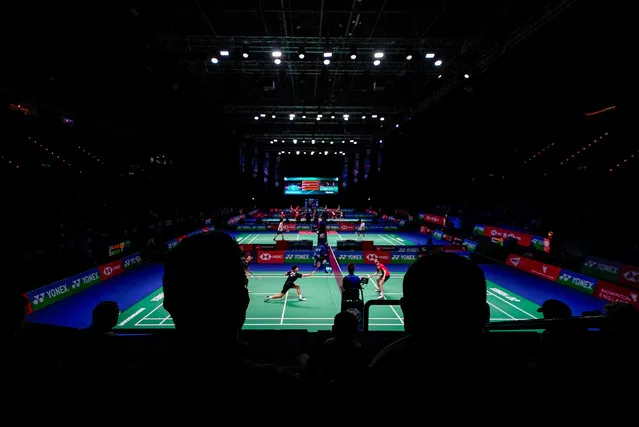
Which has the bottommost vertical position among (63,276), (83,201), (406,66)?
(63,276)

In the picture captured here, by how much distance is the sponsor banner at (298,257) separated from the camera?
2156 centimetres

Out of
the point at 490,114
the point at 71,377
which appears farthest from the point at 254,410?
the point at 490,114

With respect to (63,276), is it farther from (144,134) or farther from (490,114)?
(490,114)

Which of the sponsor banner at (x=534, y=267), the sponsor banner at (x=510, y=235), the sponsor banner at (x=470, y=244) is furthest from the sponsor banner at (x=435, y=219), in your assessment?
the sponsor banner at (x=534, y=267)

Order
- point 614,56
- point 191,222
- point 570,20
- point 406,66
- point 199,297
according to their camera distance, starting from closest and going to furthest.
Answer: point 199,297 → point 570,20 → point 614,56 → point 406,66 → point 191,222

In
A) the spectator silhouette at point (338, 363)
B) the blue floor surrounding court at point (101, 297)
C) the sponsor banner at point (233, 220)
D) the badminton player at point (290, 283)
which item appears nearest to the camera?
the spectator silhouette at point (338, 363)

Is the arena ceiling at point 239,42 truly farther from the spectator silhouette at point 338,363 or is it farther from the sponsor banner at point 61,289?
the spectator silhouette at point 338,363

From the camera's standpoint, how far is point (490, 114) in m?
24.6

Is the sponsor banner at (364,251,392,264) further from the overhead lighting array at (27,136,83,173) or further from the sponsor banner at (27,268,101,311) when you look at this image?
the overhead lighting array at (27,136,83,173)

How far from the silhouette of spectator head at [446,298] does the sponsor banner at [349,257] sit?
67.1 ft

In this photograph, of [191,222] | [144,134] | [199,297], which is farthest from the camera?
[191,222]

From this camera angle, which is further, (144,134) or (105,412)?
(144,134)

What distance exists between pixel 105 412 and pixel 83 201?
32.1 m

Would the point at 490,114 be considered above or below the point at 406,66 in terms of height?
below
